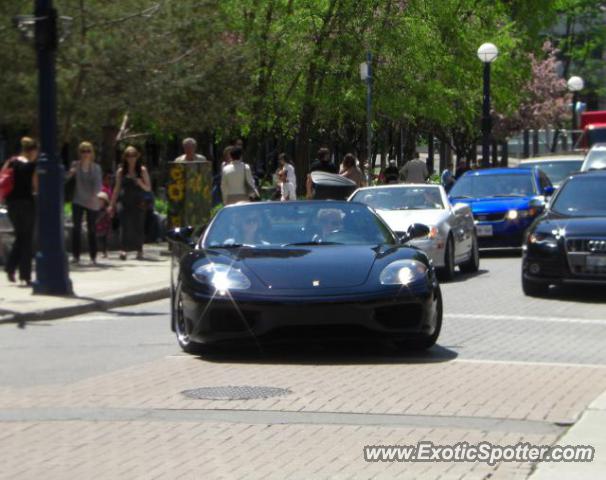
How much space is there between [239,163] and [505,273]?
172 inches

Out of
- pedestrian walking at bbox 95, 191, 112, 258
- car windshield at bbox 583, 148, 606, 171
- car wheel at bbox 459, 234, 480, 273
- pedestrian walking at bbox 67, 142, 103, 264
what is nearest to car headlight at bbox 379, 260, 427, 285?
car wheel at bbox 459, 234, 480, 273

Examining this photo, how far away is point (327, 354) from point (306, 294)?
854 mm

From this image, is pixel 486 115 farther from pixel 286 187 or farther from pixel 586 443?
pixel 586 443

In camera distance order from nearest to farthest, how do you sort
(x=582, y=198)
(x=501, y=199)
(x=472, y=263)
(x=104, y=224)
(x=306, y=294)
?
1. (x=306, y=294)
2. (x=582, y=198)
3. (x=472, y=263)
4. (x=104, y=224)
5. (x=501, y=199)

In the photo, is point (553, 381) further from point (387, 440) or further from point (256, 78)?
point (256, 78)

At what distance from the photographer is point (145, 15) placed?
21328mm

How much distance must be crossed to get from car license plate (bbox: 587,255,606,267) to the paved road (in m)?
2.31

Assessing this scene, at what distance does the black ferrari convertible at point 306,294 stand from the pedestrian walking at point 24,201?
582 centimetres

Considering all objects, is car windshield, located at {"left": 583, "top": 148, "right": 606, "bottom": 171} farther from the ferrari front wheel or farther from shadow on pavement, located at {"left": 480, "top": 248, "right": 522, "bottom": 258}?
the ferrari front wheel

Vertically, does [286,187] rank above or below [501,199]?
above

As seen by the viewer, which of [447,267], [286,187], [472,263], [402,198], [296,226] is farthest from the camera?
[286,187]

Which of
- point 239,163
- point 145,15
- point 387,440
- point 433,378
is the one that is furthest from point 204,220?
point 387,440

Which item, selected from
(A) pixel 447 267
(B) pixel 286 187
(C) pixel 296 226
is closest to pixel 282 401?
(C) pixel 296 226

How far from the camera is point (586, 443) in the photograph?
766cm
